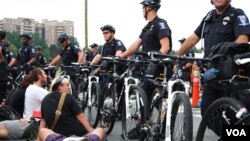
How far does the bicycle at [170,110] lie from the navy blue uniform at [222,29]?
0.24m

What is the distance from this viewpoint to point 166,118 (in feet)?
16.8

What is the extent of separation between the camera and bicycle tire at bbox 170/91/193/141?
458cm

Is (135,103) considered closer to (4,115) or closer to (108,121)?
(108,121)

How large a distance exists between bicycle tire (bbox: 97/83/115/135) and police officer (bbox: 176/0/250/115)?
284 centimetres

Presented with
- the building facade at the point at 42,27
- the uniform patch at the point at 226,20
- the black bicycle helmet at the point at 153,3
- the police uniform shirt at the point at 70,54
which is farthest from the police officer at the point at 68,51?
the building facade at the point at 42,27

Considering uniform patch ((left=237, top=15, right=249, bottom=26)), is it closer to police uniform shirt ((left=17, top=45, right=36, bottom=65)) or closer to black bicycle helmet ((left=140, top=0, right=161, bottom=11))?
black bicycle helmet ((left=140, top=0, right=161, bottom=11))

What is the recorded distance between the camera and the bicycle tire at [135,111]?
6.02 metres

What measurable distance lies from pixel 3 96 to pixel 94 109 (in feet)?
10.1

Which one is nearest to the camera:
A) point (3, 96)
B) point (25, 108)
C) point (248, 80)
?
point (248, 80)

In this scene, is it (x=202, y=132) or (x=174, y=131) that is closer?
(x=202, y=132)

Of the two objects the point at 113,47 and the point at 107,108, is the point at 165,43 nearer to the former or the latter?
the point at 107,108

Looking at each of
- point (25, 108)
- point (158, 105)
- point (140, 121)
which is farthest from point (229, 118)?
point (25, 108)

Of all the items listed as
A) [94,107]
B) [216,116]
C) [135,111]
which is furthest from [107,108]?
[216,116]

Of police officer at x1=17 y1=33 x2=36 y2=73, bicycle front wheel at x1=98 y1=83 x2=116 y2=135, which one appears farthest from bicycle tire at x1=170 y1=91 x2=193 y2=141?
police officer at x1=17 y1=33 x2=36 y2=73
